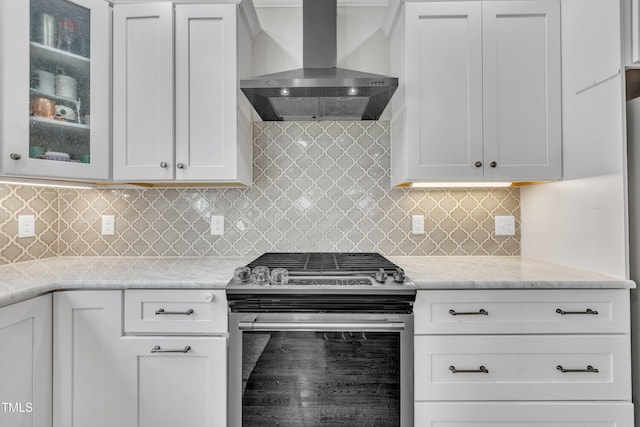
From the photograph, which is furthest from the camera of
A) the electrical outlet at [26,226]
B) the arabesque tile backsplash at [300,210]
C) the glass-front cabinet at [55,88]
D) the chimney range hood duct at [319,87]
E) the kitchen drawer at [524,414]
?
the arabesque tile backsplash at [300,210]

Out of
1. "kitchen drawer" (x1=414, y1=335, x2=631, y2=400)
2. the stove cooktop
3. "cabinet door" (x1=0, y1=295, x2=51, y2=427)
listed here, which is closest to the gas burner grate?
the stove cooktop

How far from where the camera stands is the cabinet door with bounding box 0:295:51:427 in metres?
1.30

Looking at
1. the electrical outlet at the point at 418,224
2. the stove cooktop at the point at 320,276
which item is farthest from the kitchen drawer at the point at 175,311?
the electrical outlet at the point at 418,224

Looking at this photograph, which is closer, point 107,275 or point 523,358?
point 523,358

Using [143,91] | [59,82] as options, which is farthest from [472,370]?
[59,82]

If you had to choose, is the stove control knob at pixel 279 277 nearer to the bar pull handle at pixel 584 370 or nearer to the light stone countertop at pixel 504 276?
the light stone countertop at pixel 504 276

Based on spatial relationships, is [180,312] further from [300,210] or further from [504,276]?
[504,276]

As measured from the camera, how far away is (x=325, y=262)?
1903mm

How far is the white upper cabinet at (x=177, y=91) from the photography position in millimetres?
1825

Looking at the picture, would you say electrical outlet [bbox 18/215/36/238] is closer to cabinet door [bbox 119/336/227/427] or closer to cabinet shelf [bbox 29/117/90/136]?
cabinet shelf [bbox 29/117/90/136]

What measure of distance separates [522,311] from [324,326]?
32.0 inches

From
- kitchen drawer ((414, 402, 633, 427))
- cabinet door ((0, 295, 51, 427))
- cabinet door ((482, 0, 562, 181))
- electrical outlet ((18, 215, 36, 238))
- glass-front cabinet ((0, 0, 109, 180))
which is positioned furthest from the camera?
electrical outlet ((18, 215, 36, 238))

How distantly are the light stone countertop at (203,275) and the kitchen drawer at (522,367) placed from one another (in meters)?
0.22

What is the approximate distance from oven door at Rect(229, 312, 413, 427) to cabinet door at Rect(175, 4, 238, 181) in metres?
0.85
